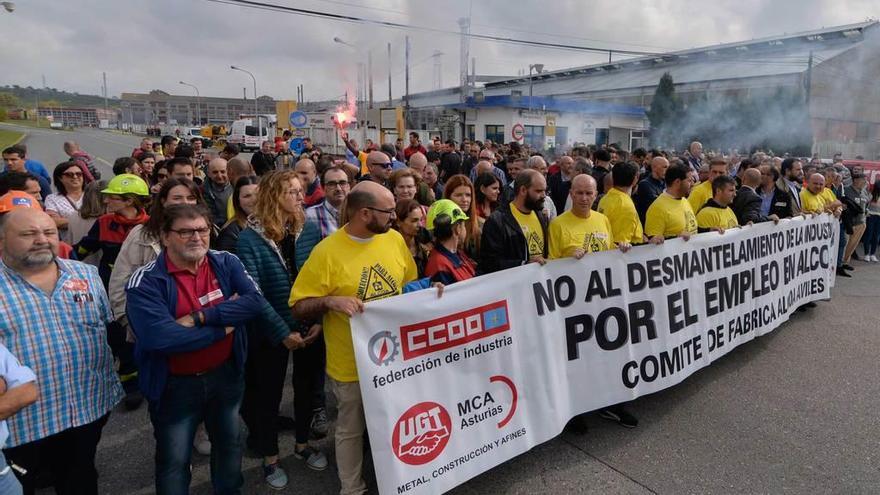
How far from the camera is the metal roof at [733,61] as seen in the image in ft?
131

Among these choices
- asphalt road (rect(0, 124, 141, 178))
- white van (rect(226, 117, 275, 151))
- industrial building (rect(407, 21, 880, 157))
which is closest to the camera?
asphalt road (rect(0, 124, 141, 178))

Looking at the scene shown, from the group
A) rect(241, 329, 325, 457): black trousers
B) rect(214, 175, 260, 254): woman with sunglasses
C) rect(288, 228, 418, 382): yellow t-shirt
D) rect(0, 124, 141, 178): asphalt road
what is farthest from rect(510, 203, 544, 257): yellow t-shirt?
rect(0, 124, 141, 178): asphalt road

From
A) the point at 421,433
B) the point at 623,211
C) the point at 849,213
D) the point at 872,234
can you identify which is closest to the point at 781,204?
the point at 849,213

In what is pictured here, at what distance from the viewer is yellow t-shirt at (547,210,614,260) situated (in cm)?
397

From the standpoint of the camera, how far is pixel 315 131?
1088 inches

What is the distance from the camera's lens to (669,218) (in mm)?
4715

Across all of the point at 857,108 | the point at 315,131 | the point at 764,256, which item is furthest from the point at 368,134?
the point at 857,108

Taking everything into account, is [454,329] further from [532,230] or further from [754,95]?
[754,95]

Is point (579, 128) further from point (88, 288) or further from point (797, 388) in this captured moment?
point (88, 288)

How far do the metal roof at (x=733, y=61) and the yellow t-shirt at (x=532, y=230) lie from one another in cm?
3996

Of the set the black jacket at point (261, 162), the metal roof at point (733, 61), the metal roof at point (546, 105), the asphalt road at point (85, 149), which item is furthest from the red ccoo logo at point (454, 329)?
the metal roof at point (733, 61)

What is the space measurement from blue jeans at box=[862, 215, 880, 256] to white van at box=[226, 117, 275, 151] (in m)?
37.1

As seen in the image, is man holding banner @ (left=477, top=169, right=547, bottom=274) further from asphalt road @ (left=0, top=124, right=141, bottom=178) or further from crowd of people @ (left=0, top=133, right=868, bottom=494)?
asphalt road @ (left=0, top=124, right=141, bottom=178)

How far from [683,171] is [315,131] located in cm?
2509
